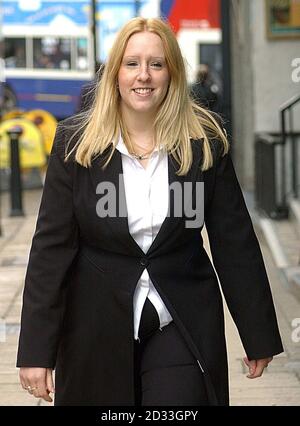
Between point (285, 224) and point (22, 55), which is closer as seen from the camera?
point (285, 224)

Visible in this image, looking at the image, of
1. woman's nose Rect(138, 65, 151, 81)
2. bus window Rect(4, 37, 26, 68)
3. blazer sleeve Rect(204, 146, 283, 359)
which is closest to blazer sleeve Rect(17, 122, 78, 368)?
woman's nose Rect(138, 65, 151, 81)

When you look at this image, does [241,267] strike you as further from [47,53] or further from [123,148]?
[47,53]

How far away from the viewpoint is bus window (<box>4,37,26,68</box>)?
88.7 ft

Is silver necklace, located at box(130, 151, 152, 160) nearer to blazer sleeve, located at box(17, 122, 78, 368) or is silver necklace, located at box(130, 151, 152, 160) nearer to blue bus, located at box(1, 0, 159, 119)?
blazer sleeve, located at box(17, 122, 78, 368)

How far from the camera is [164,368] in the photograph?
11.3ft

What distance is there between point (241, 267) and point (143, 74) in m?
0.73

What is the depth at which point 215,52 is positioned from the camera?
30.0m

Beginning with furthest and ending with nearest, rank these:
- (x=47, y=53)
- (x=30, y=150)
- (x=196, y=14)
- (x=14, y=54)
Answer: (x=14, y=54) → (x=47, y=53) → (x=30, y=150) → (x=196, y=14)

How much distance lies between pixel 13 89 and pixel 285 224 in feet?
55.6

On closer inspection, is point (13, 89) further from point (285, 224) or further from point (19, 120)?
point (285, 224)

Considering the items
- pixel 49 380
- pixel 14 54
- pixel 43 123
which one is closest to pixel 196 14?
pixel 43 123

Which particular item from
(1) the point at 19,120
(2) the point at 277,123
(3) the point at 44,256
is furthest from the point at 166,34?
(1) the point at 19,120

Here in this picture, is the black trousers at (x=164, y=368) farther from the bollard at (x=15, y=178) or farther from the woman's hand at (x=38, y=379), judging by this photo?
the bollard at (x=15, y=178)

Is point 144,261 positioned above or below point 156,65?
below
